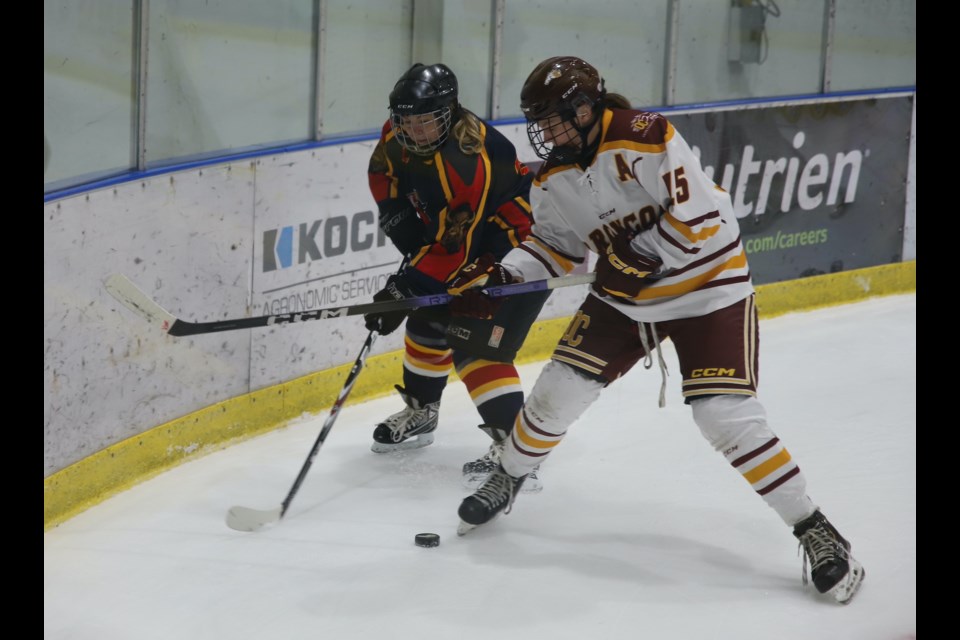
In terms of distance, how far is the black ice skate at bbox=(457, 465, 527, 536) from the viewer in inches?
111

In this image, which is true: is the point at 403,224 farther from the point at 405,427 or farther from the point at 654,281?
the point at 654,281

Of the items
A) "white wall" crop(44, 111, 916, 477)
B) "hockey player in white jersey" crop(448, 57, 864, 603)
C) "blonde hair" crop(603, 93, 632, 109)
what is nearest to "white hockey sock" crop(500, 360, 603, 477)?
"hockey player in white jersey" crop(448, 57, 864, 603)

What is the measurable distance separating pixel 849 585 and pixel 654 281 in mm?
747

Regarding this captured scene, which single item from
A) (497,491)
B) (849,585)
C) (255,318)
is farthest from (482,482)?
(849,585)

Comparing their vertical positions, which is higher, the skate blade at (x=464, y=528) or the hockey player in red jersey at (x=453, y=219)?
the hockey player in red jersey at (x=453, y=219)

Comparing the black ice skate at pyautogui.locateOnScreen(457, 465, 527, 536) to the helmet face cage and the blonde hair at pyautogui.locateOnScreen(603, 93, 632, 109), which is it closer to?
the helmet face cage

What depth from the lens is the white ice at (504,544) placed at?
2.41 meters

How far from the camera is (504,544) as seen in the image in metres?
2.83

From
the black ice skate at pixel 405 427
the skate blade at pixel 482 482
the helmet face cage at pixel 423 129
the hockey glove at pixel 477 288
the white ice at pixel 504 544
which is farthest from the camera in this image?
the black ice skate at pixel 405 427

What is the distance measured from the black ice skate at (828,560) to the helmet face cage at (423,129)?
1.24 meters

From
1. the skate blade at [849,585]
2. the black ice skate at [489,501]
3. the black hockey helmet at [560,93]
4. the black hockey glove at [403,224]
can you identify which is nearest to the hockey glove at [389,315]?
the black hockey glove at [403,224]

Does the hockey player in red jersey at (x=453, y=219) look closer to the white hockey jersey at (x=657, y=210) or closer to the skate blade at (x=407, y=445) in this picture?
the skate blade at (x=407, y=445)

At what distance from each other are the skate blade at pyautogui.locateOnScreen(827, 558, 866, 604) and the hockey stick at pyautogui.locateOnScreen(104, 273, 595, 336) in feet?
2.72
